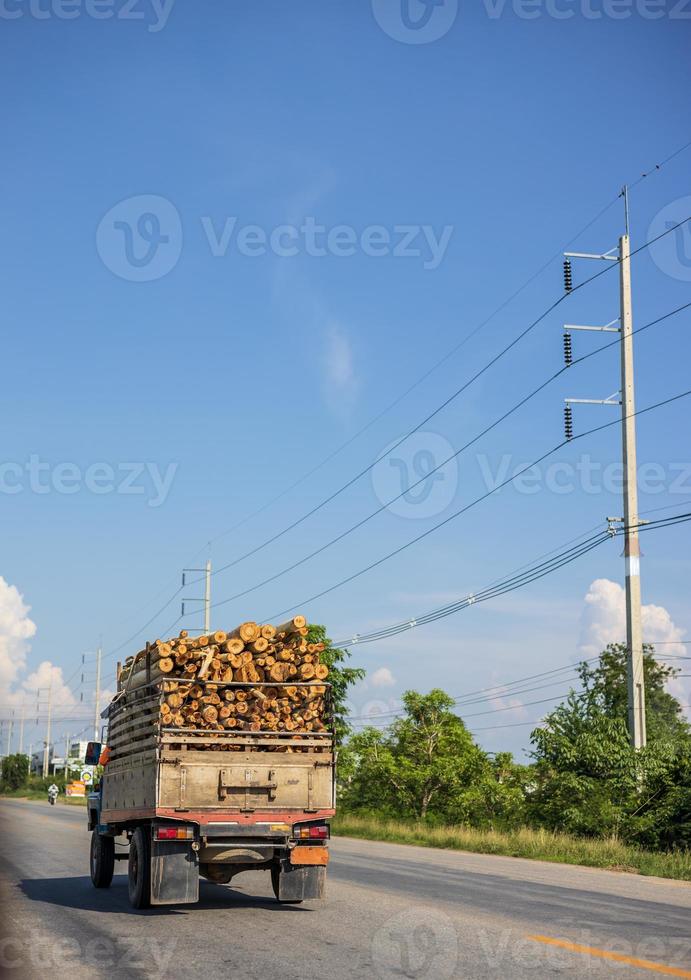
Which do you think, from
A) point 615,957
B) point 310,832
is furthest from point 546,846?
point 615,957

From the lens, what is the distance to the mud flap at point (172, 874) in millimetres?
12344

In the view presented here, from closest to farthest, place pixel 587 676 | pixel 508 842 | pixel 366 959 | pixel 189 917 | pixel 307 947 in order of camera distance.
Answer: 1. pixel 366 959
2. pixel 307 947
3. pixel 189 917
4. pixel 508 842
5. pixel 587 676

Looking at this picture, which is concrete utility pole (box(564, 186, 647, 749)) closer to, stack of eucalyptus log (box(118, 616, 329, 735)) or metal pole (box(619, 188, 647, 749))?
metal pole (box(619, 188, 647, 749))

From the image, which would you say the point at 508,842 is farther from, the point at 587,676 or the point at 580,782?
the point at 587,676

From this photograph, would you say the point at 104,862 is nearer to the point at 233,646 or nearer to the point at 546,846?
the point at 233,646

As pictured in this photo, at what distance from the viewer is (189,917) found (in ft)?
40.9

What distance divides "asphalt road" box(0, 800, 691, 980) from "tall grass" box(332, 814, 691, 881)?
2872 mm

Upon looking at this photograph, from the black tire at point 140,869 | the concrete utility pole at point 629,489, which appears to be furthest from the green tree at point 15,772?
the black tire at point 140,869

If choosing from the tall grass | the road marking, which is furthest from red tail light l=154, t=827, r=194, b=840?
the tall grass

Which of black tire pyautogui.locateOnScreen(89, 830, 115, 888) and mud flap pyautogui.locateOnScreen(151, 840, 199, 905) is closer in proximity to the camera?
mud flap pyautogui.locateOnScreen(151, 840, 199, 905)

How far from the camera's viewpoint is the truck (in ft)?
40.8

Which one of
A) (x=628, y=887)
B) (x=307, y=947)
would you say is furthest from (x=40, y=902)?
(x=628, y=887)

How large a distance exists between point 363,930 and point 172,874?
235 centimetres

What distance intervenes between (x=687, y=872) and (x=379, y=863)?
19.8 feet
